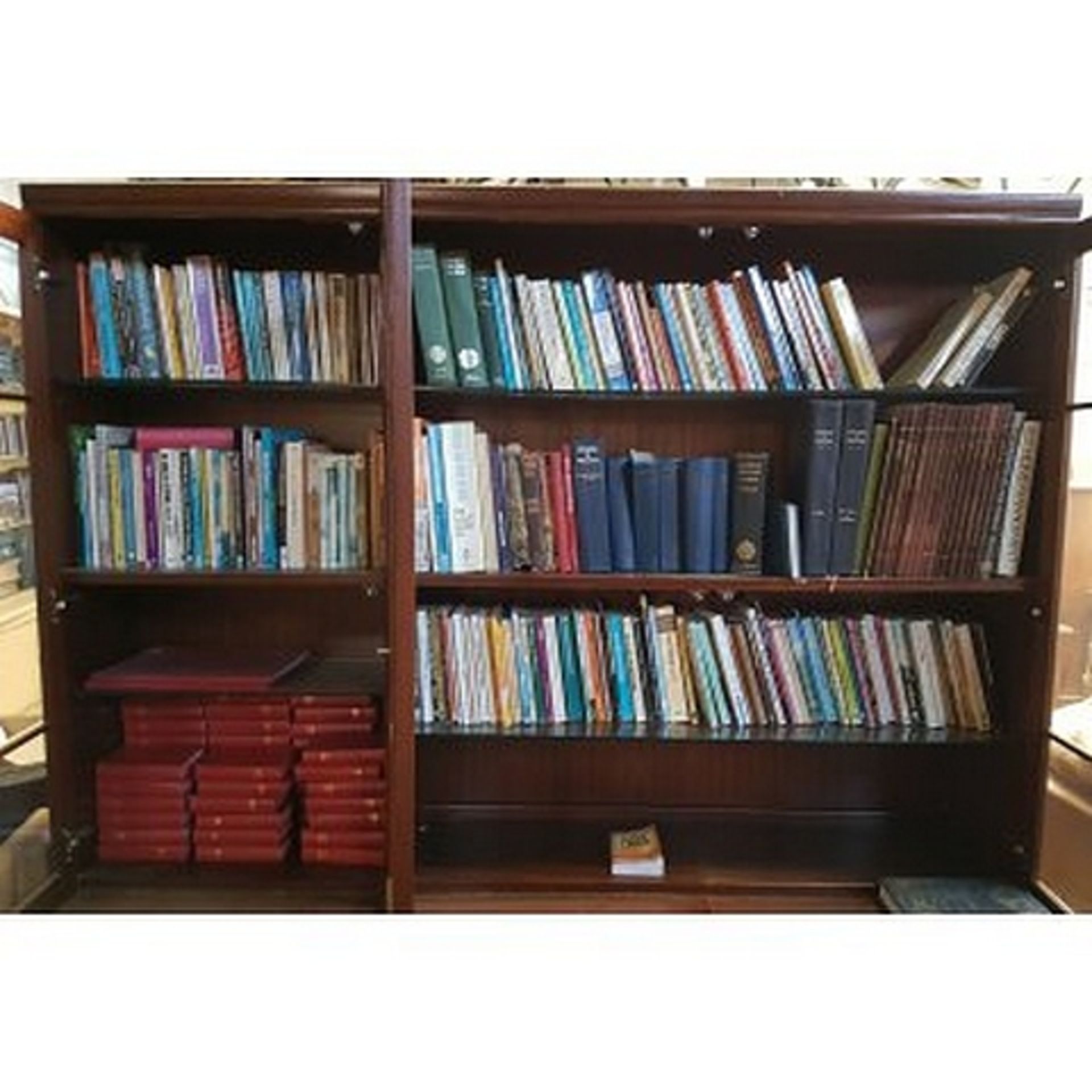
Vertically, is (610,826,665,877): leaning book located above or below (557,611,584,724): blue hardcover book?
below

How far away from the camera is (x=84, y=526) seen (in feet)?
5.09

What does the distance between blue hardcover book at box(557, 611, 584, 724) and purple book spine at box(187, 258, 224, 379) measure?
2.79ft

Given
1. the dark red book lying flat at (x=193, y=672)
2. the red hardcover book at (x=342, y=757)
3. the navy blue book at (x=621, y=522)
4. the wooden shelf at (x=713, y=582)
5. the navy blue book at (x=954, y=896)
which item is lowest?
the navy blue book at (x=954, y=896)

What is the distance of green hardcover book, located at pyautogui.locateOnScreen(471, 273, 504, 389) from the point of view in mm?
1508

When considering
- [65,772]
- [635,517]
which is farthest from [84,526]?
[635,517]

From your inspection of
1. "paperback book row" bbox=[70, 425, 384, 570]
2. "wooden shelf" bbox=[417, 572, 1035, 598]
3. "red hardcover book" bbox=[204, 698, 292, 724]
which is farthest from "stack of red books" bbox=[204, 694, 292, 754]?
"wooden shelf" bbox=[417, 572, 1035, 598]

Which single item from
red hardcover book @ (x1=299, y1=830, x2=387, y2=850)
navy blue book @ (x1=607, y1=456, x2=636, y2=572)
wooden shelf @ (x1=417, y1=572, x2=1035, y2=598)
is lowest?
red hardcover book @ (x1=299, y1=830, x2=387, y2=850)

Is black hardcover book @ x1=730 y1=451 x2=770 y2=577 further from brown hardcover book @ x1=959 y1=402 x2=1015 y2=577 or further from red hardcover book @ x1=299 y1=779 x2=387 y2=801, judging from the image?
red hardcover book @ x1=299 y1=779 x2=387 y2=801

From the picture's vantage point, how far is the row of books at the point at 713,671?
160 cm

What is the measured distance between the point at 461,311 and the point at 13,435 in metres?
0.89

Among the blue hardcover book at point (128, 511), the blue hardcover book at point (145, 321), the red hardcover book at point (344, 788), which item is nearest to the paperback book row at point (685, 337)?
the blue hardcover book at point (145, 321)

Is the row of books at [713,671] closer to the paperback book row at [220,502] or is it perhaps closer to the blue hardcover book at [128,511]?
the paperback book row at [220,502]

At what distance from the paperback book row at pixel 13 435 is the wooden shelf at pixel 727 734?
36.9 inches
